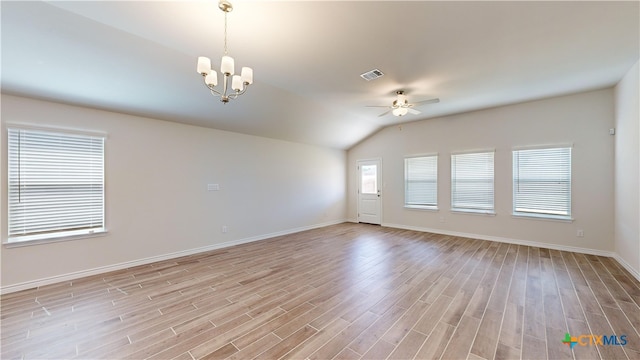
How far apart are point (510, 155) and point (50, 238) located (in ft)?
26.9

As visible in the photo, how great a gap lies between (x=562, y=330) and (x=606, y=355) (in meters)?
0.30

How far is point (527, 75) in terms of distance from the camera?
367cm

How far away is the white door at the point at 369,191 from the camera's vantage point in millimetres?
7348

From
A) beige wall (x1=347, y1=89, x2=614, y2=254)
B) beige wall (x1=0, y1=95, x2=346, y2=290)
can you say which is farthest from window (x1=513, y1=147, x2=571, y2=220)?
beige wall (x1=0, y1=95, x2=346, y2=290)

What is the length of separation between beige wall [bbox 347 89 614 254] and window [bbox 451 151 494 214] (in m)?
0.14

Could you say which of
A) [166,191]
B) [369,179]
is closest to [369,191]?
[369,179]

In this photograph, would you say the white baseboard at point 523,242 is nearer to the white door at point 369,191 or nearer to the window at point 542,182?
the window at point 542,182

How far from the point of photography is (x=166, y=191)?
4324 mm

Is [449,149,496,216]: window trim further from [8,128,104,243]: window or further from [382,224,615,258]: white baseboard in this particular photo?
[8,128,104,243]: window

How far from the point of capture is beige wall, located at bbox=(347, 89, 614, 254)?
14.0 feet

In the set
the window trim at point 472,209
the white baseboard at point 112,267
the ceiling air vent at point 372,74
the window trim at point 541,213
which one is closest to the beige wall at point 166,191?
the white baseboard at point 112,267

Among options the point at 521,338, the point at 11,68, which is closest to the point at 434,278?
the point at 521,338

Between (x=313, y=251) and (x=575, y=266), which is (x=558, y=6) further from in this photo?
(x=313, y=251)

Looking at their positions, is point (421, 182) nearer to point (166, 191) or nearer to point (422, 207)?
point (422, 207)
